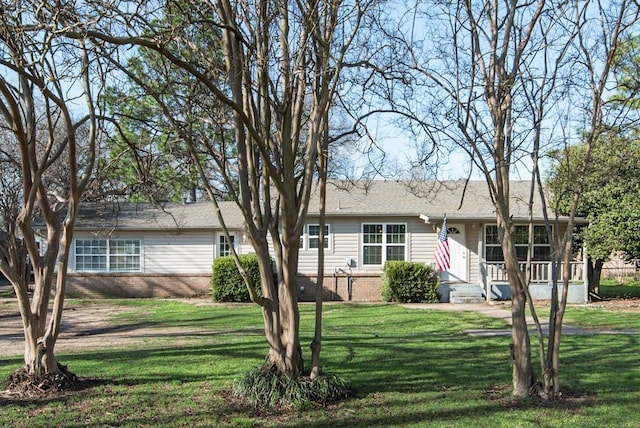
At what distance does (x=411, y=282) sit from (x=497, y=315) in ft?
14.1

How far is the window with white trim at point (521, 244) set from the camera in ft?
71.0

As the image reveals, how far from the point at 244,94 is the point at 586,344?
303 inches

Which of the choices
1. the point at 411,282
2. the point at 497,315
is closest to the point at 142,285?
the point at 411,282

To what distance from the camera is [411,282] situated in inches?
781

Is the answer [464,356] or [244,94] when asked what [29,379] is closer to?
[244,94]

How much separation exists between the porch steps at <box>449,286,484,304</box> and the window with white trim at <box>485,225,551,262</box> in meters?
2.02

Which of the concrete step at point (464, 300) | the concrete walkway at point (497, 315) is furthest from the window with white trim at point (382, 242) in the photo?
the concrete walkway at point (497, 315)

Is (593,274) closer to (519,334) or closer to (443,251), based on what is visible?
(443,251)

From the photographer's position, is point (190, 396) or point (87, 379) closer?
point (190, 396)

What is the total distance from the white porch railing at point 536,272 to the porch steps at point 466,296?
508mm

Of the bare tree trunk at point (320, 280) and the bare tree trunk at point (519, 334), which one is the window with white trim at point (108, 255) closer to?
the bare tree trunk at point (320, 280)

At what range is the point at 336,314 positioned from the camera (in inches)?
662

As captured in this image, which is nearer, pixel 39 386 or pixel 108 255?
pixel 39 386

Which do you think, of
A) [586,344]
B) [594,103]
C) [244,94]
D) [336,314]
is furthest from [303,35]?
[336,314]
